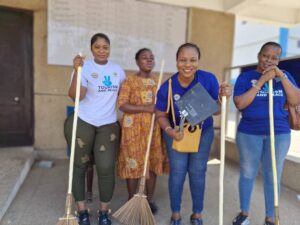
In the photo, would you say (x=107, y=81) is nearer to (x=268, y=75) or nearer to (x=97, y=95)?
(x=97, y=95)

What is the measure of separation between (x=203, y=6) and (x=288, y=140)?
3017mm

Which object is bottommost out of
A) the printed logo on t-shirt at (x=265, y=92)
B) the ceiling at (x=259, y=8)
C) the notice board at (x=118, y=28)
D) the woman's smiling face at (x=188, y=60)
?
the printed logo on t-shirt at (x=265, y=92)

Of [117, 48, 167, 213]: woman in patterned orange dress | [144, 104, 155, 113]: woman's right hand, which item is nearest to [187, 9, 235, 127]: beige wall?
[117, 48, 167, 213]: woman in patterned orange dress

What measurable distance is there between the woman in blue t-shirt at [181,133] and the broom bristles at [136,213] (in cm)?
23

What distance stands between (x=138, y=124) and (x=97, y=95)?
1.57 ft

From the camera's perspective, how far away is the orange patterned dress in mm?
2418

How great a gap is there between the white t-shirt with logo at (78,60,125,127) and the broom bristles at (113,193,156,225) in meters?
0.73

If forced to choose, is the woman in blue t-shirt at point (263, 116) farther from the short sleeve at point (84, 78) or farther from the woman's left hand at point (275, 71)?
the short sleeve at point (84, 78)

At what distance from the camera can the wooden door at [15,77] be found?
3740 mm

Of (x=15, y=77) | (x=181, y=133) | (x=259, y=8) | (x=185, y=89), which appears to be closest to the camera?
(x=181, y=133)

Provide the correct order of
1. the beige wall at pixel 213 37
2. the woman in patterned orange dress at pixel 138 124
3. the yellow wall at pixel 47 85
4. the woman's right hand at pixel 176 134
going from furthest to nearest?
the beige wall at pixel 213 37 < the yellow wall at pixel 47 85 < the woman in patterned orange dress at pixel 138 124 < the woman's right hand at pixel 176 134

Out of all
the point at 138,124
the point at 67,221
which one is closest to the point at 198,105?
the point at 138,124

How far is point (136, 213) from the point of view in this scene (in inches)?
90.0

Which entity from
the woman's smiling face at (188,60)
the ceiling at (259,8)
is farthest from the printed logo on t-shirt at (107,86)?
the ceiling at (259,8)
